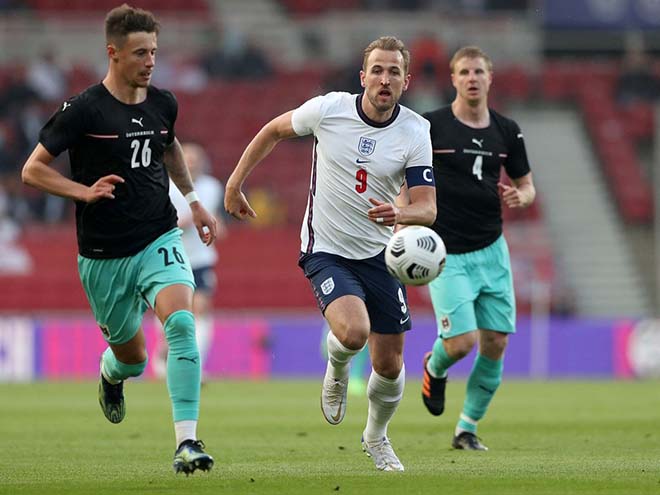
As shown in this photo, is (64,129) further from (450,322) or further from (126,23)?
(450,322)

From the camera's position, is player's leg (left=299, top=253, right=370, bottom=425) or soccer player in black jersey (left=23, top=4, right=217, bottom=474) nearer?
soccer player in black jersey (left=23, top=4, right=217, bottom=474)

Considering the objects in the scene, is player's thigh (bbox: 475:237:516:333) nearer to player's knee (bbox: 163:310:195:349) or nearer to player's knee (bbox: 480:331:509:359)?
player's knee (bbox: 480:331:509:359)

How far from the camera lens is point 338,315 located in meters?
8.37

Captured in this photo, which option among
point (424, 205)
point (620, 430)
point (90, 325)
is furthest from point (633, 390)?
point (424, 205)

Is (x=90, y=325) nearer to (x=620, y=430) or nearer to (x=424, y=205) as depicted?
(x=620, y=430)

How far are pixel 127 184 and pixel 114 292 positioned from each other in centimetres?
70

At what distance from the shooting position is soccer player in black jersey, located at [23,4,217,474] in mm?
8109

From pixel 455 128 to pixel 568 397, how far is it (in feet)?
23.0

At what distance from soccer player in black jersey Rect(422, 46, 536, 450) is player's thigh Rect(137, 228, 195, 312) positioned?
2.63m

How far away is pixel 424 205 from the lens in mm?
8422

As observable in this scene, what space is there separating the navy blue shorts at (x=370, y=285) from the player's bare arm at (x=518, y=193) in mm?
1631

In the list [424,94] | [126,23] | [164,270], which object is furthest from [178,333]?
[424,94]

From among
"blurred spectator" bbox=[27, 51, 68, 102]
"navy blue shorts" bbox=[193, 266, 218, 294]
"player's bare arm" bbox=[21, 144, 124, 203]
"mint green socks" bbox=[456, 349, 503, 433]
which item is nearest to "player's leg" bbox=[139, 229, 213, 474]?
"player's bare arm" bbox=[21, 144, 124, 203]

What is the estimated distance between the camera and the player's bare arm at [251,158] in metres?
8.70
